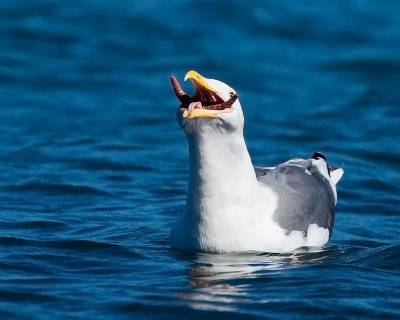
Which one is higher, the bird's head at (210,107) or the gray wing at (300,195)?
the bird's head at (210,107)

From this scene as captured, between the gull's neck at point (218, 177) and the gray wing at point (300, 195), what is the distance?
0.41 metres

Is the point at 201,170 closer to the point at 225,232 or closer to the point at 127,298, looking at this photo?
the point at 225,232

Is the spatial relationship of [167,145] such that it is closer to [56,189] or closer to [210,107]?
[56,189]

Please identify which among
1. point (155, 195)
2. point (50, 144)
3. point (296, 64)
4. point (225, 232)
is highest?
point (296, 64)

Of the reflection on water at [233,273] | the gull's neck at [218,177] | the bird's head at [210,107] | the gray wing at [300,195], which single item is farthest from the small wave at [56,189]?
the bird's head at [210,107]

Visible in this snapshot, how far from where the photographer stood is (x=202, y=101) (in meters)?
6.82

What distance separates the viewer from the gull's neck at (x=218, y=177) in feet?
22.9

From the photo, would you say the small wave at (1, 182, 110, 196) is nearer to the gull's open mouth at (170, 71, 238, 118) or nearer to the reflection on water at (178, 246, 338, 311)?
the reflection on water at (178, 246, 338, 311)

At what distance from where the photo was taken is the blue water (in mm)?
6430

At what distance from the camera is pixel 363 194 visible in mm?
10469

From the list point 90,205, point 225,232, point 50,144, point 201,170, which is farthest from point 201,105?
point 50,144

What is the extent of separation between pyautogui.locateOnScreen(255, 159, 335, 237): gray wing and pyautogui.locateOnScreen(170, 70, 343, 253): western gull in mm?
12

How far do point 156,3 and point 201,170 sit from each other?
42.3 feet

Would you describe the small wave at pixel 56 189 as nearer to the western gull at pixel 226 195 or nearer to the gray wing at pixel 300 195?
the gray wing at pixel 300 195
